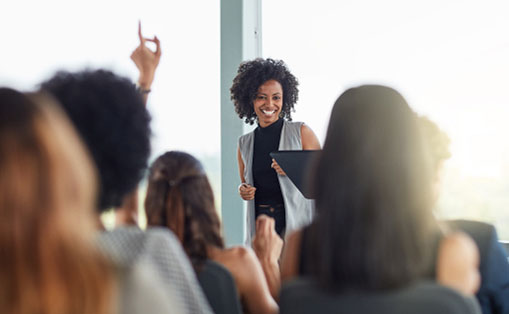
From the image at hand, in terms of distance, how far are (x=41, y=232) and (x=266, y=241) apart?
1.24 meters

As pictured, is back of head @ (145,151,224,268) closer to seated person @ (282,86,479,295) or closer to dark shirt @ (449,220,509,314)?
seated person @ (282,86,479,295)

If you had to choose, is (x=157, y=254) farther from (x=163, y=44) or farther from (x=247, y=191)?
(x=163, y=44)

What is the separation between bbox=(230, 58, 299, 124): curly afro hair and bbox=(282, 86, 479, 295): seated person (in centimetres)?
255

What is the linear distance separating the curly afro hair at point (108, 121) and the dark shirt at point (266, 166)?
2.00 meters

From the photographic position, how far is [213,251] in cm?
153

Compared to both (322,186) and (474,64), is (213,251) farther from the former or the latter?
(474,64)

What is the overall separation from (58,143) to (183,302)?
0.35 metres

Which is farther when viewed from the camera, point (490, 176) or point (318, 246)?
point (490, 176)

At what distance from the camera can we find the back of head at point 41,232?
26.7 inches

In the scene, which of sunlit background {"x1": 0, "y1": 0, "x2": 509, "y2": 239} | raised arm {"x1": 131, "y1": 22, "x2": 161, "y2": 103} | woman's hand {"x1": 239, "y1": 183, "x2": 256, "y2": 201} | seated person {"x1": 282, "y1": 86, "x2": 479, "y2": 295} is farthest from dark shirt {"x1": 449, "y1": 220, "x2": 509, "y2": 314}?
woman's hand {"x1": 239, "y1": 183, "x2": 256, "y2": 201}

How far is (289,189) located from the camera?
3.23 meters

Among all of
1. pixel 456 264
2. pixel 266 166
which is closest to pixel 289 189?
pixel 266 166

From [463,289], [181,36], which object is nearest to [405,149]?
[463,289]

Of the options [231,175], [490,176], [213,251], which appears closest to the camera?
[213,251]
